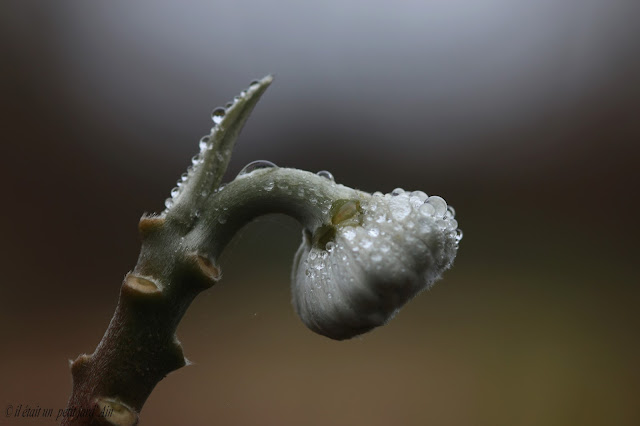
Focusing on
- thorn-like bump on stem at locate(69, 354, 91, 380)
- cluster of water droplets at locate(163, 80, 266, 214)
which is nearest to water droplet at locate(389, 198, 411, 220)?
cluster of water droplets at locate(163, 80, 266, 214)

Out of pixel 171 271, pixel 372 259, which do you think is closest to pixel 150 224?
pixel 171 271

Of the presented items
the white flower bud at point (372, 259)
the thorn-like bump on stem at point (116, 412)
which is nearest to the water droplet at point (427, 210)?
the white flower bud at point (372, 259)

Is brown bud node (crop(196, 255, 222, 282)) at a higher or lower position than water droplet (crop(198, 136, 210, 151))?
lower

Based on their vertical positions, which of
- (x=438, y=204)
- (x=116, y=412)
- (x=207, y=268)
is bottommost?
(x=116, y=412)

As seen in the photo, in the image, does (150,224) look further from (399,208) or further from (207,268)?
(399,208)

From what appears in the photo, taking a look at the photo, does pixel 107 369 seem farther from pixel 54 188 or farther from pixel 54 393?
pixel 54 188

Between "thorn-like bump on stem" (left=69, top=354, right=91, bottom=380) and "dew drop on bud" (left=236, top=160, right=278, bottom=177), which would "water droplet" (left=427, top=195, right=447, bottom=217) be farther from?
"thorn-like bump on stem" (left=69, top=354, right=91, bottom=380)
